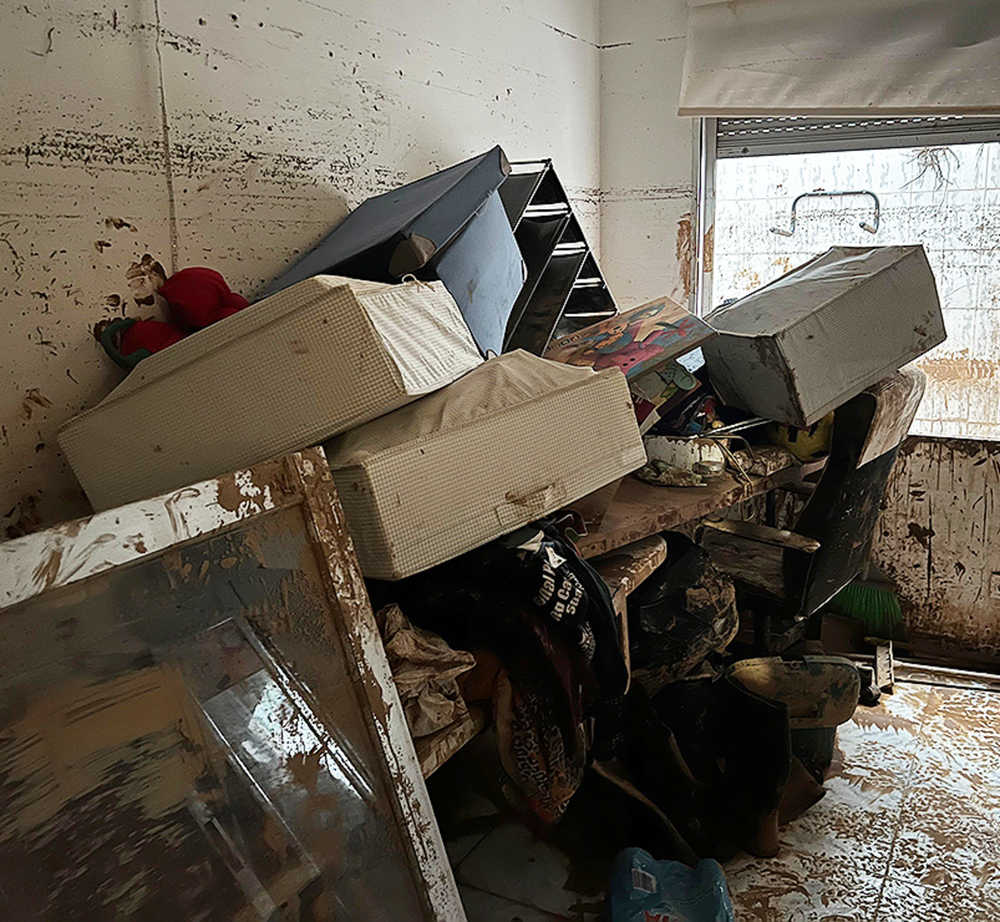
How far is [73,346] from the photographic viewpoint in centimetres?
162

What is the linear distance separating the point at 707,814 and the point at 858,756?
2.27 feet

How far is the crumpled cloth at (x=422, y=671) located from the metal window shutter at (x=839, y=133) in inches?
103

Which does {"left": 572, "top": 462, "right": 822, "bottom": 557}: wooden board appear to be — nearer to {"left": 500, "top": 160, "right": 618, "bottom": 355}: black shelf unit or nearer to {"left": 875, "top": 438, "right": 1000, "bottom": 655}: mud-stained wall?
{"left": 500, "top": 160, "right": 618, "bottom": 355}: black shelf unit

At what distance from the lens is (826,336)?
2.26m

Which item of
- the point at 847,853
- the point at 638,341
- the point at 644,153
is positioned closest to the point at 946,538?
the point at 847,853

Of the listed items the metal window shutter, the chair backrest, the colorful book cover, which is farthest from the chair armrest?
the metal window shutter

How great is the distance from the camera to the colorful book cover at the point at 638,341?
6.86ft

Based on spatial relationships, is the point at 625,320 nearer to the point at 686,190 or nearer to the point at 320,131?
the point at 320,131

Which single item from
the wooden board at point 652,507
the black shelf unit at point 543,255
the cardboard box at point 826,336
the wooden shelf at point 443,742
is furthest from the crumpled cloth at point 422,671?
the cardboard box at point 826,336

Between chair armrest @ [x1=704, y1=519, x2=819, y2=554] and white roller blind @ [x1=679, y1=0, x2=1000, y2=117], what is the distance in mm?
1559

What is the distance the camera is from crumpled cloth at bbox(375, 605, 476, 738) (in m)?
1.31

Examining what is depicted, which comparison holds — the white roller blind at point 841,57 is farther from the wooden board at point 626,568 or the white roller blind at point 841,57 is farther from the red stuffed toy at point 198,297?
the red stuffed toy at point 198,297

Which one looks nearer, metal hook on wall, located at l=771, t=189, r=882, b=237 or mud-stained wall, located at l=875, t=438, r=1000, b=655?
mud-stained wall, located at l=875, t=438, r=1000, b=655

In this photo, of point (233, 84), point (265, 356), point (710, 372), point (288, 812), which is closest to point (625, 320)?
point (710, 372)
